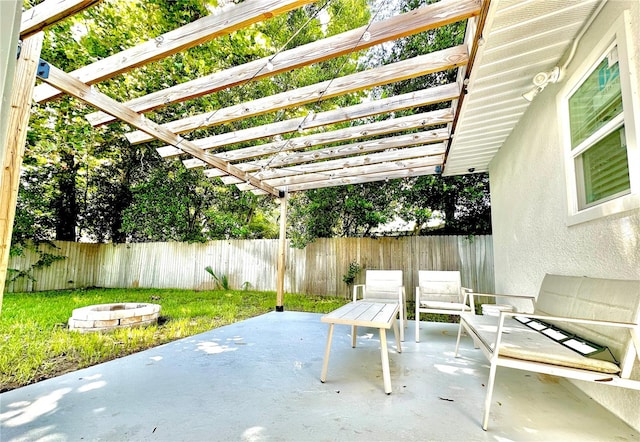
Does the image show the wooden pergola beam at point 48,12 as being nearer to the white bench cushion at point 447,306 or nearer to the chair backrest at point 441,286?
the white bench cushion at point 447,306

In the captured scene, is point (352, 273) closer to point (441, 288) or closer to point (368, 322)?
point (441, 288)

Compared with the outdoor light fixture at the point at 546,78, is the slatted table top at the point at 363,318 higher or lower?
lower

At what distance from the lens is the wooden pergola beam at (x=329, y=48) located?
193cm

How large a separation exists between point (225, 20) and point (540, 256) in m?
3.68

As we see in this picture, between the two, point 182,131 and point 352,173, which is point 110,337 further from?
point 352,173

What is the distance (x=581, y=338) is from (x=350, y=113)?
2.77 metres

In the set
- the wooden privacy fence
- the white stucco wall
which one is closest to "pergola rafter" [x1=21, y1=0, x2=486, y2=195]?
the white stucco wall

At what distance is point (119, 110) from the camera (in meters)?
2.86

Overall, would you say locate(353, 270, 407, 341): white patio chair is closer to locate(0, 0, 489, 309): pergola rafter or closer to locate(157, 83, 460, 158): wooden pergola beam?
locate(0, 0, 489, 309): pergola rafter

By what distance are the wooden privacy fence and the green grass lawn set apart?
0.93m

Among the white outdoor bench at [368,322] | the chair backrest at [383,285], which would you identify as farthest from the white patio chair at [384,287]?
the white outdoor bench at [368,322]

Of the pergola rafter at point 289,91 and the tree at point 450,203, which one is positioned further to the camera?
the tree at point 450,203

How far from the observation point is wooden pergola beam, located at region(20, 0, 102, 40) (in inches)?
68.7

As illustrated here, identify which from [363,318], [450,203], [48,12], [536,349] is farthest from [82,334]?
[450,203]
